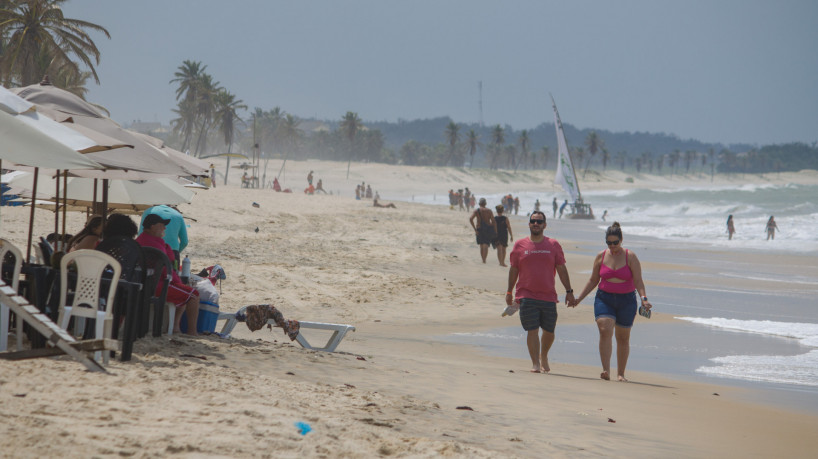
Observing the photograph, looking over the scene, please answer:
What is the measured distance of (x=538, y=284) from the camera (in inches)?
274

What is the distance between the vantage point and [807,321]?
1142cm

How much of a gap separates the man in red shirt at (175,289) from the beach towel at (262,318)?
558 mm

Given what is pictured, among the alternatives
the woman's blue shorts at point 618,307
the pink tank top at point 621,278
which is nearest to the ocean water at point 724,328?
the woman's blue shorts at point 618,307

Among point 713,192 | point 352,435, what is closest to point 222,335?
point 352,435

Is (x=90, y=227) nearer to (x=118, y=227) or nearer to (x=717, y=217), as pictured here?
(x=118, y=227)

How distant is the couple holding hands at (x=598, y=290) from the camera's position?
6.89m

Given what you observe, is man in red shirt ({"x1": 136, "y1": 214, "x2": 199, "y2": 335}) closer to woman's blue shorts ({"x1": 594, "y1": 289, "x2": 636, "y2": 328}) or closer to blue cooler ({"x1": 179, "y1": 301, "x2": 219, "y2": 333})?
blue cooler ({"x1": 179, "y1": 301, "x2": 219, "y2": 333})

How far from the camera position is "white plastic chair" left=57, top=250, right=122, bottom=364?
485 centimetres

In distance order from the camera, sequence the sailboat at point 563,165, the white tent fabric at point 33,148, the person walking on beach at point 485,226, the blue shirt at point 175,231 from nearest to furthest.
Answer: the white tent fabric at point 33,148
the blue shirt at point 175,231
the person walking on beach at point 485,226
the sailboat at point 563,165

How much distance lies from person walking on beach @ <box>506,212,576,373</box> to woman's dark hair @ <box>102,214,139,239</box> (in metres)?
3.41

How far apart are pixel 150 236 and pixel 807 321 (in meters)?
9.93

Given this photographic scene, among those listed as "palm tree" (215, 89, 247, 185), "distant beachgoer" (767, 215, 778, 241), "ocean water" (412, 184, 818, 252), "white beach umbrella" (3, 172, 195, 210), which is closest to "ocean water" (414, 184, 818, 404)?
"white beach umbrella" (3, 172, 195, 210)

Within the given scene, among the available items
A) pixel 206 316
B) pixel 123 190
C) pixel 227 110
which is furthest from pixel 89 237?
pixel 227 110

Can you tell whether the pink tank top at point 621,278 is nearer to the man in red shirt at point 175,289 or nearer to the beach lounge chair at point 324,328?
the beach lounge chair at point 324,328
